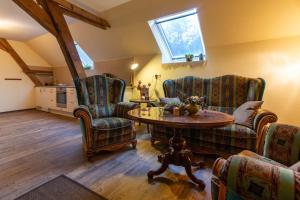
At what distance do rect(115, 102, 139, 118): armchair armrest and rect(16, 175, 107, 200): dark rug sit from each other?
4.19 ft

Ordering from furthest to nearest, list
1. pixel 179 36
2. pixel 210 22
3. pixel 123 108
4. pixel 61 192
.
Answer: pixel 179 36
pixel 210 22
pixel 123 108
pixel 61 192

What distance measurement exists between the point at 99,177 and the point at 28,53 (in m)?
6.64

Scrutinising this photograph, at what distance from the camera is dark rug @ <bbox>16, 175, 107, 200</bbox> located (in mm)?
1648

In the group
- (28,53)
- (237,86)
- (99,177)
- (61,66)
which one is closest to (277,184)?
(99,177)

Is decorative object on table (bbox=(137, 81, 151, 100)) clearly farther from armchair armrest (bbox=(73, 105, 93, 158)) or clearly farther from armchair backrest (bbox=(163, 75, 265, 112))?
armchair armrest (bbox=(73, 105, 93, 158))

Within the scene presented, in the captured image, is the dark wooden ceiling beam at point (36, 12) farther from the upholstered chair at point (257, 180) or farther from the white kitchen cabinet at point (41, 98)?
the upholstered chair at point (257, 180)

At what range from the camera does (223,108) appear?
295 centimetres

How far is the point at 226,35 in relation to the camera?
322 cm

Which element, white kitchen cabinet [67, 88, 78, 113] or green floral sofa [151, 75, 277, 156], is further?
white kitchen cabinet [67, 88, 78, 113]

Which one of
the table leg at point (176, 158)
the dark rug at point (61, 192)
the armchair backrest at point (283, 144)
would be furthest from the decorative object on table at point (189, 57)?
the dark rug at point (61, 192)

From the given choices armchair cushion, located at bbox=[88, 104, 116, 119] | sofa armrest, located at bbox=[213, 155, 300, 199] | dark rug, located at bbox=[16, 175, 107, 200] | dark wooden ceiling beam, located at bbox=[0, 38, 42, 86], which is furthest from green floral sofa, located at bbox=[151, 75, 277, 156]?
dark wooden ceiling beam, located at bbox=[0, 38, 42, 86]

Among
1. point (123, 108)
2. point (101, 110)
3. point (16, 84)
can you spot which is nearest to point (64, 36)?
point (101, 110)

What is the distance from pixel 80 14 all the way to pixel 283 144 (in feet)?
13.0

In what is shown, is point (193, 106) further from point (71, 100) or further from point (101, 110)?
point (71, 100)
